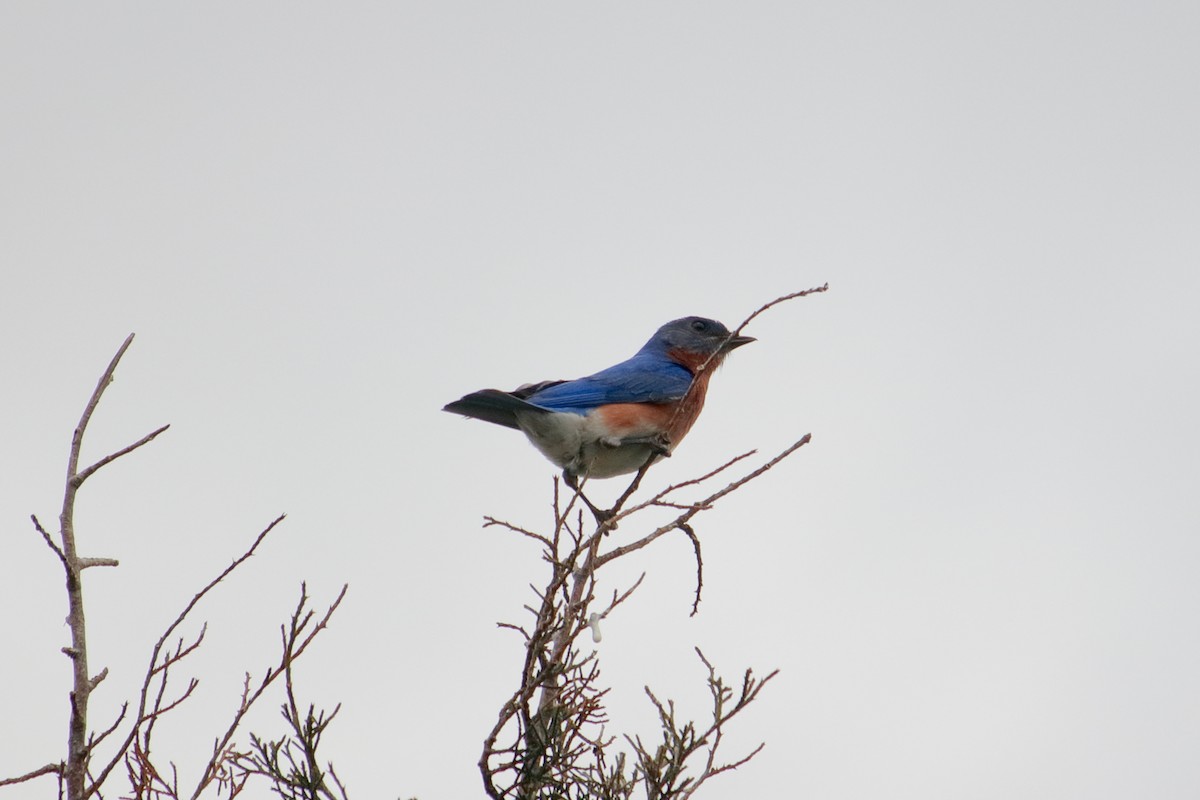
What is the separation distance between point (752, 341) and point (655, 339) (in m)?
1.18

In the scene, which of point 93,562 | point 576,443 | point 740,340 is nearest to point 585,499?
point 576,443

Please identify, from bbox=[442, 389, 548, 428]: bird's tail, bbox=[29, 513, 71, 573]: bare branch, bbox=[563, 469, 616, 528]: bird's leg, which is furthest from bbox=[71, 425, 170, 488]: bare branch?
bbox=[442, 389, 548, 428]: bird's tail

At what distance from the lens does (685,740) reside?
4.41 m

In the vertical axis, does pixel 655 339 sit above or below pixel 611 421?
above

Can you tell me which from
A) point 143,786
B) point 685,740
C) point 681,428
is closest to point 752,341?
point 681,428

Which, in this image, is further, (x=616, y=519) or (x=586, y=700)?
(x=616, y=519)

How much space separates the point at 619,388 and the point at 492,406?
36.3 inches

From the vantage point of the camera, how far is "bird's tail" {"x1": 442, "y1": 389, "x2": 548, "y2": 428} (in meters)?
6.94

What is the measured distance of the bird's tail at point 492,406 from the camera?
6941 millimetres

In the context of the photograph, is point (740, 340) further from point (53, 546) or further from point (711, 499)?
point (53, 546)

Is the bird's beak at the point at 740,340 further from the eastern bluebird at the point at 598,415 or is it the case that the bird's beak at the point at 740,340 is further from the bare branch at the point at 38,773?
the bare branch at the point at 38,773

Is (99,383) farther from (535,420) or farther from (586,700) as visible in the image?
(535,420)

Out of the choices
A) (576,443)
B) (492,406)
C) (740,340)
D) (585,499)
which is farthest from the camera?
(740,340)

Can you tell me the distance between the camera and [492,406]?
7.14 m
